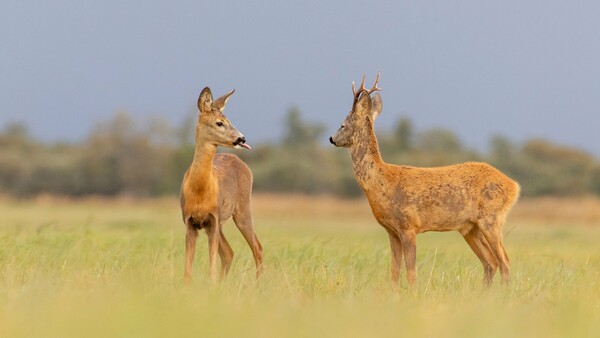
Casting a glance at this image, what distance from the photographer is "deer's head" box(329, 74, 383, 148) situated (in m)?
10.7

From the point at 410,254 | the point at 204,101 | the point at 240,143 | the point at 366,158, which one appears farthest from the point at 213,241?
the point at 410,254

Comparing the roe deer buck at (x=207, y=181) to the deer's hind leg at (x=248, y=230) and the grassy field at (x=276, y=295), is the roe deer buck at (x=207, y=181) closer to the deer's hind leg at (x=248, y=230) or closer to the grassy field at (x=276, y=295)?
the grassy field at (x=276, y=295)

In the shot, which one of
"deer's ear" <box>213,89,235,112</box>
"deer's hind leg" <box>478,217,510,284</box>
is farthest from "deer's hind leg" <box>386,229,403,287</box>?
"deer's ear" <box>213,89,235,112</box>

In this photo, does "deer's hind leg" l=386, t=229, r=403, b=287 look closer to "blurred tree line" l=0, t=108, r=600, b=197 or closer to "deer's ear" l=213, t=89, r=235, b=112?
"deer's ear" l=213, t=89, r=235, b=112

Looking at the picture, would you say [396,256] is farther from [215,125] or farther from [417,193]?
[215,125]

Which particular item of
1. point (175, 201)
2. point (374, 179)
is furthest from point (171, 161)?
point (374, 179)

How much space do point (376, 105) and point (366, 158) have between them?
1.84ft

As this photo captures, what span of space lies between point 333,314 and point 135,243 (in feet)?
24.6

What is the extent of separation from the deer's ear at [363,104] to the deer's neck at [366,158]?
14cm

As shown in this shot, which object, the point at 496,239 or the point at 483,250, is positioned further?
the point at 483,250

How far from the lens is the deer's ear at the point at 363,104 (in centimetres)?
1062

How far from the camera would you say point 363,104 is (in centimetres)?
1066

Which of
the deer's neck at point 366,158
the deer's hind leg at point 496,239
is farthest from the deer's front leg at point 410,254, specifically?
the deer's hind leg at point 496,239

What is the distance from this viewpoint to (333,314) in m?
6.63
